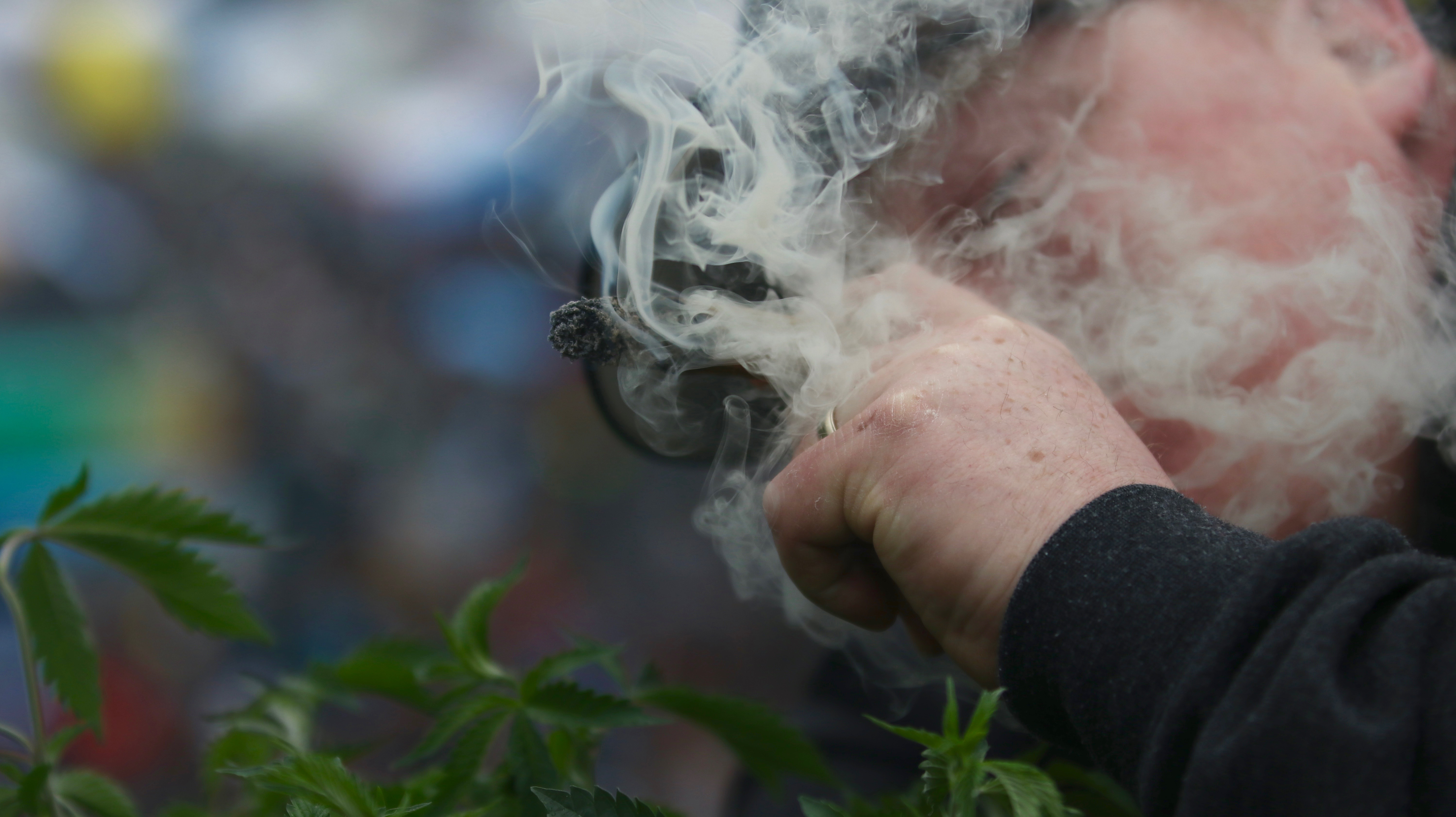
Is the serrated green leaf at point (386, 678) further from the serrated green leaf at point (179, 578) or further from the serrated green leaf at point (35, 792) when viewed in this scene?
the serrated green leaf at point (35, 792)

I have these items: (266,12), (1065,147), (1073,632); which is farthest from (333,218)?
(1073,632)

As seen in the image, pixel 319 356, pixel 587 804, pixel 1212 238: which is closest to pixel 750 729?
pixel 587 804

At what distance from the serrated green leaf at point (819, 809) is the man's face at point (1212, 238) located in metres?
0.64

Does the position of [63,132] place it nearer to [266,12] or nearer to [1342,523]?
[266,12]

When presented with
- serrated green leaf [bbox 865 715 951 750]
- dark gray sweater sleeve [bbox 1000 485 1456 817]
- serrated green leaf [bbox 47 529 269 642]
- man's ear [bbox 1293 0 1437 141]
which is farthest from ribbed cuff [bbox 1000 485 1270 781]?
A: man's ear [bbox 1293 0 1437 141]

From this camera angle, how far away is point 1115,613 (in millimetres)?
569

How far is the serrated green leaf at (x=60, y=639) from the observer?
27.4 inches

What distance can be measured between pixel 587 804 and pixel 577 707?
17cm

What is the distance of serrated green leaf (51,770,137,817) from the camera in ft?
2.30

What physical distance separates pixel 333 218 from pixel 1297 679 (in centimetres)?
379

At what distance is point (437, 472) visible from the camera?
3307 mm

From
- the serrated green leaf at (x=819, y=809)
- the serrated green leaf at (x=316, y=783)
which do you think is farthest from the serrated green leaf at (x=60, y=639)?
the serrated green leaf at (x=819, y=809)

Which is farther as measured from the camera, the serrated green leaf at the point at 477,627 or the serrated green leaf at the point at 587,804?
the serrated green leaf at the point at 477,627

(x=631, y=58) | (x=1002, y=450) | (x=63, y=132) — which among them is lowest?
(x=1002, y=450)
